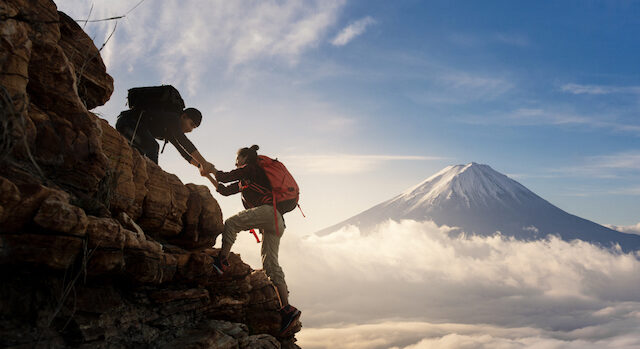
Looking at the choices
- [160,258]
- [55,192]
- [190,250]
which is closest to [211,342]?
[160,258]

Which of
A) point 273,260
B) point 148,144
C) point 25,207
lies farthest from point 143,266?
point 273,260

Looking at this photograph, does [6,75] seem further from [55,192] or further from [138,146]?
[138,146]

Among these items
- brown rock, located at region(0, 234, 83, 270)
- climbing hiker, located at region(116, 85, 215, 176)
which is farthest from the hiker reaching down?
brown rock, located at region(0, 234, 83, 270)

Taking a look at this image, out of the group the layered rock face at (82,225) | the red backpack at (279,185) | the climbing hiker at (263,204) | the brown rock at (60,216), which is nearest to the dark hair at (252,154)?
the climbing hiker at (263,204)

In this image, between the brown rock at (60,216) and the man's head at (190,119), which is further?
the man's head at (190,119)

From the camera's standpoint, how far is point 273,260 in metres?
8.95

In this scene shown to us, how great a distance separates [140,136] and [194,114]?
1314mm

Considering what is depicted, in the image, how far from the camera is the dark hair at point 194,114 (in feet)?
28.1

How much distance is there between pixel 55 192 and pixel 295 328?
21.4ft

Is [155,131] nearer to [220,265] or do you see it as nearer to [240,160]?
[240,160]

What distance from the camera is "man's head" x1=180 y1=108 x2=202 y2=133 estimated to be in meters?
8.52

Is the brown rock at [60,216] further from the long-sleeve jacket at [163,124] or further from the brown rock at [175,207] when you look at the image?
the long-sleeve jacket at [163,124]

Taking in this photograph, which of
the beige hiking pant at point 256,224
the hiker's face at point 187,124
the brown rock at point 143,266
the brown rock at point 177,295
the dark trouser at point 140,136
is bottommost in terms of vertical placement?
the brown rock at point 177,295

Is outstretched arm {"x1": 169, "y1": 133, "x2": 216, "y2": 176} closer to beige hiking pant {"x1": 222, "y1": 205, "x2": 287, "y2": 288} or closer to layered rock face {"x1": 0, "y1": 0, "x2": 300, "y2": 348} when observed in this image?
layered rock face {"x1": 0, "y1": 0, "x2": 300, "y2": 348}
